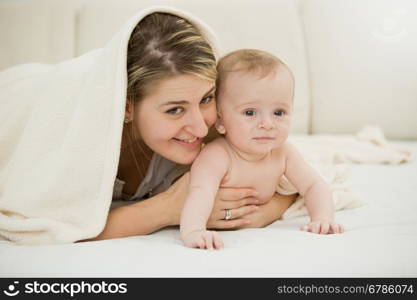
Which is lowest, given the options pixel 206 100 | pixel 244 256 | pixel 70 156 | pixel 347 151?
pixel 244 256

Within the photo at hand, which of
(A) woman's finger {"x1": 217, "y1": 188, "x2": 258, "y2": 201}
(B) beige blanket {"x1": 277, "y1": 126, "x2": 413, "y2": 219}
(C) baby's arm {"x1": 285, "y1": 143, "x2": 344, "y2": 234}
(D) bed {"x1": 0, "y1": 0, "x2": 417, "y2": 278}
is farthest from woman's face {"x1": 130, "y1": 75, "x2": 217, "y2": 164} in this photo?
(D) bed {"x1": 0, "y1": 0, "x2": 417, "y2": 278}

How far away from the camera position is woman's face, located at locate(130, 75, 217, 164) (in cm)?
109

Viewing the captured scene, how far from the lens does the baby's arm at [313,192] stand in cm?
107

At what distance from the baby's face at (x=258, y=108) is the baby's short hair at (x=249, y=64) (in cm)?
1

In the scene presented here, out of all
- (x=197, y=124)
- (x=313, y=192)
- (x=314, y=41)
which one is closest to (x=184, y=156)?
(x=197, y=124)

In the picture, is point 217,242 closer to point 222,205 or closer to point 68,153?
point 222,205

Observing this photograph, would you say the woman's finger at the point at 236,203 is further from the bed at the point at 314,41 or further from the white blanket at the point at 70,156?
the bed at the point at 314,41

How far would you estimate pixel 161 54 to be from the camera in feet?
3.61

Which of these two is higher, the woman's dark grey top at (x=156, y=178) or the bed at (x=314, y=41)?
A: the bed at (x=314, y=41)

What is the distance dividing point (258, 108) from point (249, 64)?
102 millimetres

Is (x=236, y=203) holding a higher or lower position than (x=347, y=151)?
lower

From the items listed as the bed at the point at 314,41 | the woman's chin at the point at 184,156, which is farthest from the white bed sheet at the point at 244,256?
the bed at the point at 314,41

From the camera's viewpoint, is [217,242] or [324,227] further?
[324,227]

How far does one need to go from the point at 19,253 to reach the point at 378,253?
0.67 m
